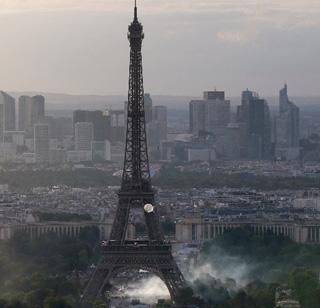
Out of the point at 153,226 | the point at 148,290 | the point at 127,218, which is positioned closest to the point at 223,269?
the point at 148,290

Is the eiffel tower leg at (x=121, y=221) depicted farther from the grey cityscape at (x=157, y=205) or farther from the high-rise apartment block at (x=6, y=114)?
the high-rise apartment block at (x=6, y=114)

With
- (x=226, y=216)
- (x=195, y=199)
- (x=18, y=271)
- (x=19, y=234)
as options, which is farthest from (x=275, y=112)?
(x=18, y=271)

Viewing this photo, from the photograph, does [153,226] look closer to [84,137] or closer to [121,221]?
[121,221]

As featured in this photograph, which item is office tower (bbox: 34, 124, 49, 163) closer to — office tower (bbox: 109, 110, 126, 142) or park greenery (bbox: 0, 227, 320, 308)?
office tower (bbox: 109, 110, 126, 142)

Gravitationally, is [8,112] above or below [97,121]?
above

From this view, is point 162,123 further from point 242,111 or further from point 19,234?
point 19,234

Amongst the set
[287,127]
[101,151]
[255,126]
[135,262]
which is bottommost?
[135,262]

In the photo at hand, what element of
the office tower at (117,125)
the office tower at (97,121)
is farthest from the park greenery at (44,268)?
the office tower at (97,121)
